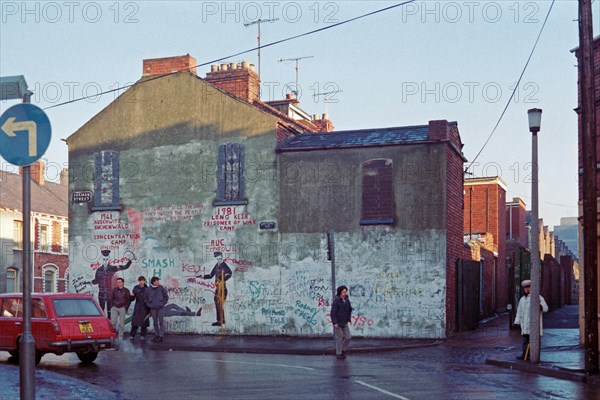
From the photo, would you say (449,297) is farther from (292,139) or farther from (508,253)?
(508,253)

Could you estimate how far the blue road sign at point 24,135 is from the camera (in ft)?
27.1

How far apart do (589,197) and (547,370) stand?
3.36 m

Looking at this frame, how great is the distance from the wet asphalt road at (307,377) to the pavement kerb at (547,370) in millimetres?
385

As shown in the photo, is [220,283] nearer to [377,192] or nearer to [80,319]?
[377,192]

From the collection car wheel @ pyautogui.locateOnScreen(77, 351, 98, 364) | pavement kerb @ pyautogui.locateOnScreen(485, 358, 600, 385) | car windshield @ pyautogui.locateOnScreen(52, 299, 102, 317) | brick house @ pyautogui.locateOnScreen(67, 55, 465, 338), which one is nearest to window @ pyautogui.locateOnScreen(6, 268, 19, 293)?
brick house @ pyautogui.locateOnScreen(67, 55, 465, 338)

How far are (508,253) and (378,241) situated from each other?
23482mm

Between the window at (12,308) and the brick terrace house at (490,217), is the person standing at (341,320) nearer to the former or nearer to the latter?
the window at (12,308)

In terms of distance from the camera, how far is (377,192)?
2539 centimetres

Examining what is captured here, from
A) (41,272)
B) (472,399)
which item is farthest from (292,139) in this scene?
(41,272)

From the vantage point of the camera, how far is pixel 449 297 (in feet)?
81.8

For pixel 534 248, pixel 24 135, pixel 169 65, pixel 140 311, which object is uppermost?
pixel 169 65

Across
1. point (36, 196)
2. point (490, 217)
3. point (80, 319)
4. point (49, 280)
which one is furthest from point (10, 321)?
point (36, 196)

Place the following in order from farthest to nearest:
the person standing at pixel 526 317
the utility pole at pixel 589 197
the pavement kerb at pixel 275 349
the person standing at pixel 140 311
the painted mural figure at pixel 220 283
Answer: the painted mural figure at pixel 220 283 < the person standing at pixel 140 311 < the pavement kerb at pixel 275 349 < the person standing at pixel 526 317 < the utility pole at pixel 589 197

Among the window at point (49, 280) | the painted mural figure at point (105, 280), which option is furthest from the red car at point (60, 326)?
the window at point (49, 280)
